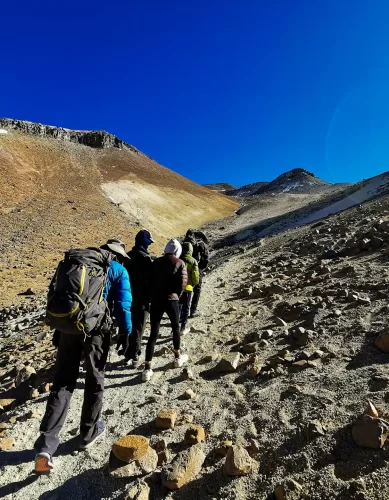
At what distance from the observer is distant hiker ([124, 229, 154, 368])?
5.75 meters

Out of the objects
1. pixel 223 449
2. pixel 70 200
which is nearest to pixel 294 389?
pixel 223 449

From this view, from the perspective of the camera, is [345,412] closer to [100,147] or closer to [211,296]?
[211,296]

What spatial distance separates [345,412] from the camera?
11.0ft

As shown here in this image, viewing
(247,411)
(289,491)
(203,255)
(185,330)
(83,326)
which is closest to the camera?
(289,491)

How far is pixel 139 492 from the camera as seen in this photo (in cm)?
286

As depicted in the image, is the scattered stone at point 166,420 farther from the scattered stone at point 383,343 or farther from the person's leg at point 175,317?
the scattered stone at point 383,343

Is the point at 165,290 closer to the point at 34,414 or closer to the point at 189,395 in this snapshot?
Result: the point at 189,395

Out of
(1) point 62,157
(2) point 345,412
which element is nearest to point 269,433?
(2) point 345,412

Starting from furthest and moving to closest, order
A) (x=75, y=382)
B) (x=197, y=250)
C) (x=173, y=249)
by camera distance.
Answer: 1. (x=197, y=250)
2. (x=173, y=249)
3. (x=75, y=382)

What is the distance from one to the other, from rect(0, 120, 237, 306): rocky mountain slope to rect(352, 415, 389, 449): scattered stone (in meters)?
13.5

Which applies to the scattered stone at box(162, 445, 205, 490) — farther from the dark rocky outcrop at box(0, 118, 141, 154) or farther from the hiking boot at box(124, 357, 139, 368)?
the dark rocky outcrop at box(0, 118, 141, 154)

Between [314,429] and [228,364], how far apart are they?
1951 millimetres

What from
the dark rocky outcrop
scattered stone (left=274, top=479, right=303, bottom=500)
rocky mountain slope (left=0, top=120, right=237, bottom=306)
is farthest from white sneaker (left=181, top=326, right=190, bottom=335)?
the dark rocky outcrop

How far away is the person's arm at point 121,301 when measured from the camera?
12.8 feet
